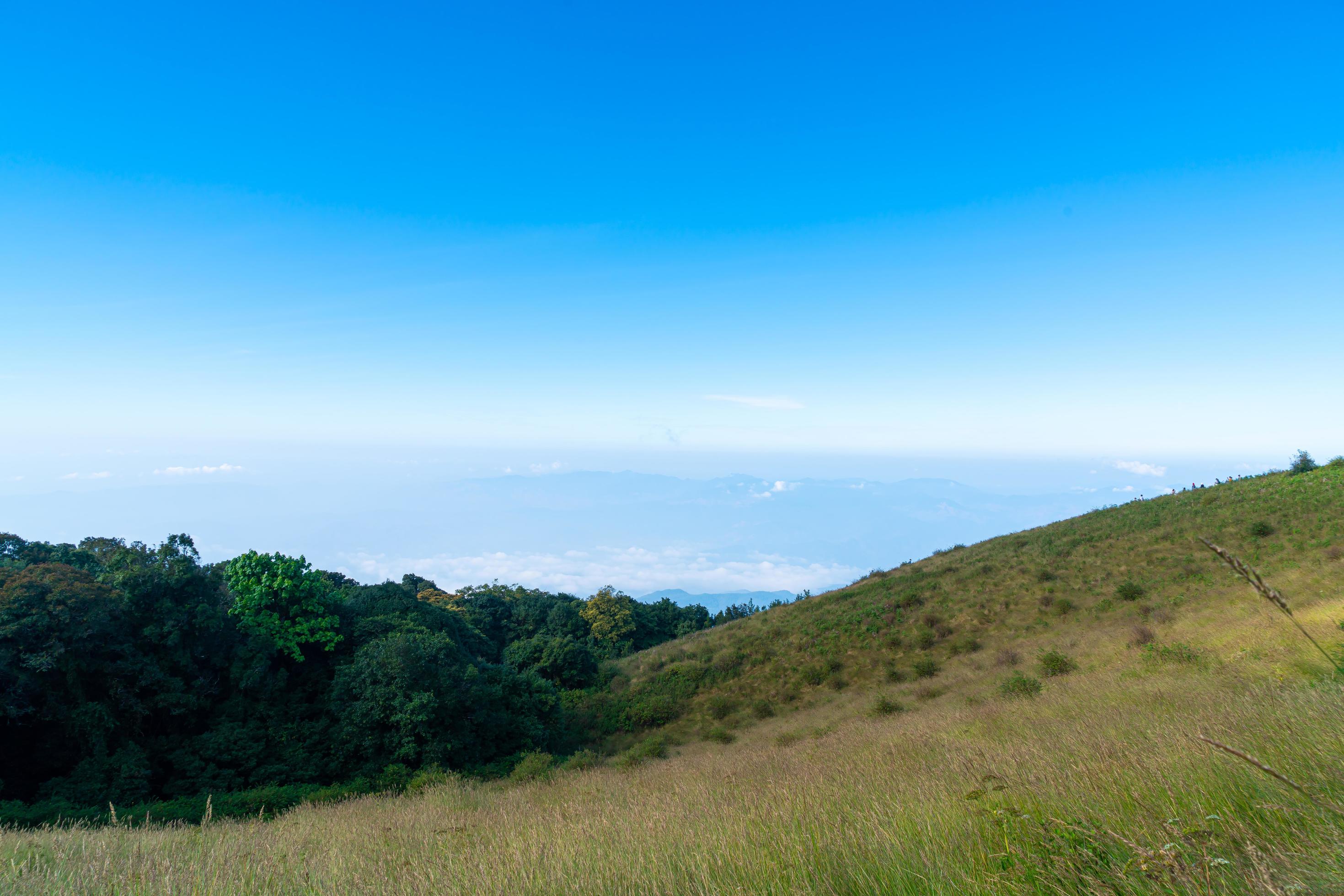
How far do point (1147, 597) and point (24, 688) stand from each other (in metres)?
38.0

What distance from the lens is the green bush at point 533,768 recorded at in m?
17.4

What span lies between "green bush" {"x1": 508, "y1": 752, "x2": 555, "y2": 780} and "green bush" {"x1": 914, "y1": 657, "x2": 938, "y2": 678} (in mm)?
15072

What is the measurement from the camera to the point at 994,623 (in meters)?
28.1

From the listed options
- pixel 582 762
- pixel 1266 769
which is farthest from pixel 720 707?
pixel 1266 769

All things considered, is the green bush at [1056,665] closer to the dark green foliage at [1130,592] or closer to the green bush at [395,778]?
the dark green foliage at [1130,592]

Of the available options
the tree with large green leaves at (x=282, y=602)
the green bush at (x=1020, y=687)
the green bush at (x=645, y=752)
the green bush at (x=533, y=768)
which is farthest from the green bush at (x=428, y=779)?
the green bush at (x=1020, y=687)

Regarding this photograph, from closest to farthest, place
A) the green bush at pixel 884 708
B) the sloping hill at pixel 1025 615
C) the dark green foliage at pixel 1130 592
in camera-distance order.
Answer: the green bush at pixel 884 708, the sloping hill at pixel 1025 615, the dark green foliage at pixel 1130 592

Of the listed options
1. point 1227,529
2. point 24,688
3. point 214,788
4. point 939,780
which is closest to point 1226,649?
point 939,780

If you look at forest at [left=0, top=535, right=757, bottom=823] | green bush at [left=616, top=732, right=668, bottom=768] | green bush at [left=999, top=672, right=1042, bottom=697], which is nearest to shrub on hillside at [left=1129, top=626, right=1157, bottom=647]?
green bush at [left=999, top=672, right=1042, bottom=697]

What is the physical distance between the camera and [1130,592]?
25781 millimetres

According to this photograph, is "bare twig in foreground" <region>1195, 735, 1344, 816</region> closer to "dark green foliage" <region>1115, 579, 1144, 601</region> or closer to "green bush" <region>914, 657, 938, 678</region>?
"green bush" <region>914, 657, 938, 678</region>

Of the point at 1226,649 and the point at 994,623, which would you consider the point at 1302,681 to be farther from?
the point at 994,623

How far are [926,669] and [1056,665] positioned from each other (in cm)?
666

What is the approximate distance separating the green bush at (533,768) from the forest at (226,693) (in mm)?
1215
